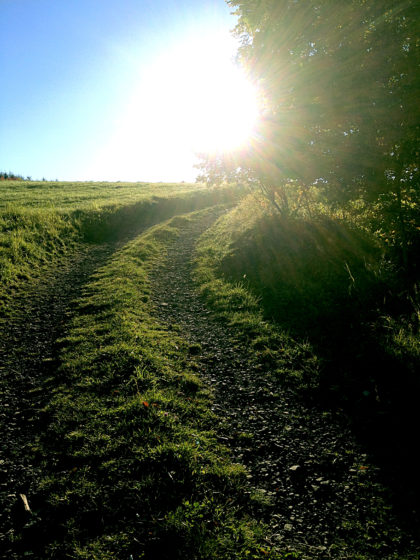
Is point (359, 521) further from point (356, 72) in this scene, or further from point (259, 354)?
point (356, 72)

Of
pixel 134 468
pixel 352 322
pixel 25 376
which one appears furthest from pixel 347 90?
pixel 25 376

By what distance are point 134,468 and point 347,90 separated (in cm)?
1305

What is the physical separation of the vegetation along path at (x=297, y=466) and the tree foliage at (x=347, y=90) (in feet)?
21.4

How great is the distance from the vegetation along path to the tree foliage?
6.53 metres

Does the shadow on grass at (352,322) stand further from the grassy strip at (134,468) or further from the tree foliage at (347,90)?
the grassy strip at (134,468)

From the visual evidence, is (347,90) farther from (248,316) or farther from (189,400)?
(189,400)

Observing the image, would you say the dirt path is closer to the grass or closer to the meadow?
the meadow

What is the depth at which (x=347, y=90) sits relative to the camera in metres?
10.9

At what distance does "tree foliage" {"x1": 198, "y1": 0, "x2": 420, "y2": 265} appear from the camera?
9.70 metres

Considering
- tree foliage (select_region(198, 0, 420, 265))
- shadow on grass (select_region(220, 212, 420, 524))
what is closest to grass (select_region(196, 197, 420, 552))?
shadow on grass (select_region(220, 212, 420, 524))

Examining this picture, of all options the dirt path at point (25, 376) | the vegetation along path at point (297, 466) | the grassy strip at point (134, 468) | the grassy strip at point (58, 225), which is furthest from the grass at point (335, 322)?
the grassy strip at point (58, 225)

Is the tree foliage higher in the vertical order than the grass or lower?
higher

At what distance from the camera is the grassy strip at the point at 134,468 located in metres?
3.85

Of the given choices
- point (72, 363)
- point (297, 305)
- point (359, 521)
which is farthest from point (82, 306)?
point (359, 521)
